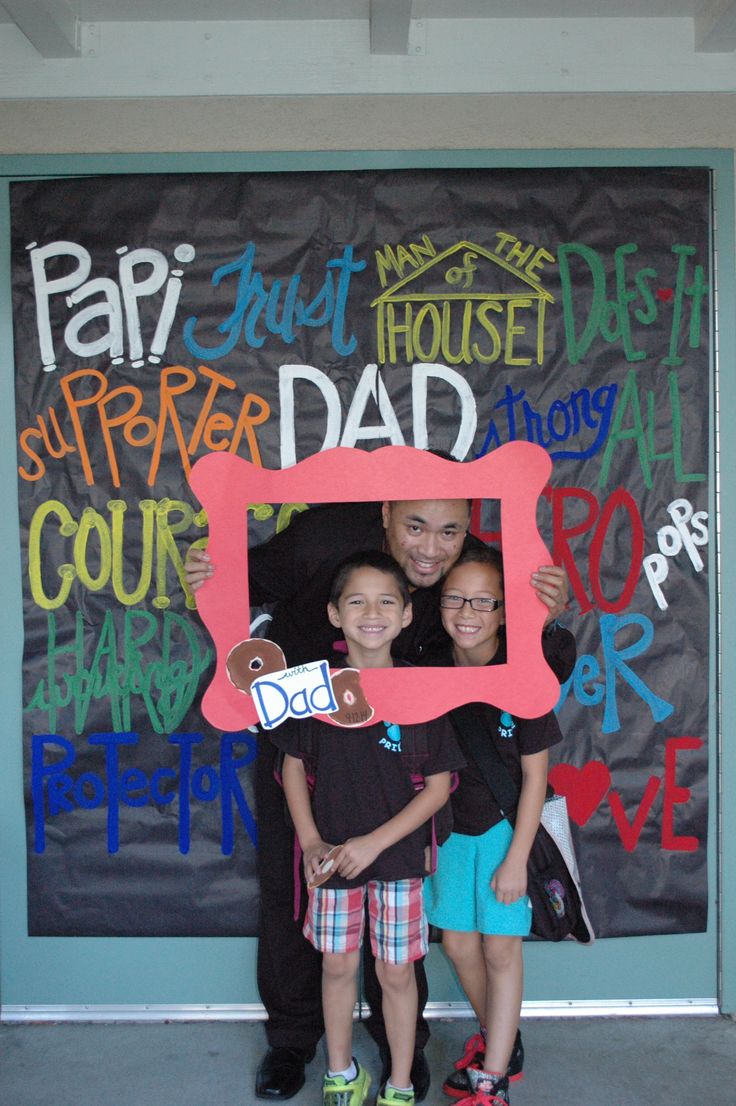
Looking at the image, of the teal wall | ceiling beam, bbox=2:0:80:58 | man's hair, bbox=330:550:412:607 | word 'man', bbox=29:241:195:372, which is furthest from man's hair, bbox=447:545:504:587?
ceiling beam, bbox=2:0:80:58

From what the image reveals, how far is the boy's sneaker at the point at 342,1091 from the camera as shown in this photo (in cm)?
196

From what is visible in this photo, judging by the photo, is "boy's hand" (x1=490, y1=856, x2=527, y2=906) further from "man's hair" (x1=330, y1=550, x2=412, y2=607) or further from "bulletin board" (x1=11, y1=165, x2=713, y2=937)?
"man's hair" (x1=330, y1=550, x2=412, y2=607)

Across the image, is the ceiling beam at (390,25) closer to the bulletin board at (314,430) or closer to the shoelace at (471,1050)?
the bulletin board at (314,430)

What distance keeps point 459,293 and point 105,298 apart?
0.89 meters

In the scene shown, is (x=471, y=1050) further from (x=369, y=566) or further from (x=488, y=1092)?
(x=369, y=566)

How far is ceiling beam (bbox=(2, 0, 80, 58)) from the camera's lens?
209 centimetres

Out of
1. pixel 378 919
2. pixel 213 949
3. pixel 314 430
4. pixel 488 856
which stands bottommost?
pixel 213 949

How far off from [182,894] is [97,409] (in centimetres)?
126

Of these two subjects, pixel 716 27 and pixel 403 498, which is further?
pixel 716 27

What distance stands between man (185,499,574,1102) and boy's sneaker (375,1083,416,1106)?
0.31 ft

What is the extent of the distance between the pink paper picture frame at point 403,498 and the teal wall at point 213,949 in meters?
0.70

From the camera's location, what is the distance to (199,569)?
1989 mm

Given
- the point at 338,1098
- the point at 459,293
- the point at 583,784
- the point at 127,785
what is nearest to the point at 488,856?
the point at 583,784

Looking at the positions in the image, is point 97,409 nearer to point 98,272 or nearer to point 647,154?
point 98,272
